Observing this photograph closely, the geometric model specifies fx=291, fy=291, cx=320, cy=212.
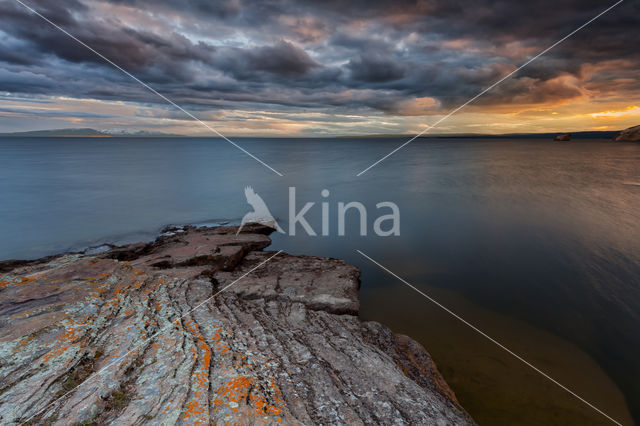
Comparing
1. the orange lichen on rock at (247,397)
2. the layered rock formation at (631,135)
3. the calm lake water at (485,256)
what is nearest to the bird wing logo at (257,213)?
the calm lake water at (485,256)

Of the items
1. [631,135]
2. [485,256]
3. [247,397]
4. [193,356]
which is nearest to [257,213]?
[485,256]

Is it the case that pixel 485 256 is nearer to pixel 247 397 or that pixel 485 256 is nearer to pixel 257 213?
pixel 247 397

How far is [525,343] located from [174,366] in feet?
26.7

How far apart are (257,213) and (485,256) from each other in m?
13.1

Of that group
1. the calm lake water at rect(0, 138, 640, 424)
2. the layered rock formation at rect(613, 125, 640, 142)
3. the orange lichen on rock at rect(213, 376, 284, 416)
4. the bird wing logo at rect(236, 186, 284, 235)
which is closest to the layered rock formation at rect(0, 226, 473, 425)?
the orange lichen on rock at rect(213, 376, 284, 416)

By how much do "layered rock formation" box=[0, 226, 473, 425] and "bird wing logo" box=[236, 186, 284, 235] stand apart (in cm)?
700

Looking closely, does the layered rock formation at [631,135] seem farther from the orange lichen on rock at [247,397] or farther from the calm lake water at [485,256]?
the orange lichen on rock at [247,397]

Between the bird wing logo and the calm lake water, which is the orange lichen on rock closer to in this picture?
the calm lake water

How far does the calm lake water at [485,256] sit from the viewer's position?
6.44 metres

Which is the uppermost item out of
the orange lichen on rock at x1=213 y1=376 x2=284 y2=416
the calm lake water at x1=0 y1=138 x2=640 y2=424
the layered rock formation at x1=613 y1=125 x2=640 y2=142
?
the layered rock formation at x1=613 y1=125 x2=640 y2=142

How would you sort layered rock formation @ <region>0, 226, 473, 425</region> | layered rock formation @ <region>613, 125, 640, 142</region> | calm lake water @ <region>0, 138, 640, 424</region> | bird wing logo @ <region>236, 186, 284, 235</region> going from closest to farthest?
layered rock formation @ <region>0, 226, 473, 425</region> < calm lake water @ <region>0, 138, 640, 424</region> < bird wing logo @ <region>236, 186, 284, 235</region> < layered rock formation @ <region>613, 125, 640, 142</region>

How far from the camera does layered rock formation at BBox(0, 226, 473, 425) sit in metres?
3.50

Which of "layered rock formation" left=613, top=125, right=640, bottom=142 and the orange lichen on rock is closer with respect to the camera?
the orange lichen on rock

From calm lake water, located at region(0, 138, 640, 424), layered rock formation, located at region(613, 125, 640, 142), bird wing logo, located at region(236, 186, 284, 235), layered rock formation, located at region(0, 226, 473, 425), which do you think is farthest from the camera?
layered rock formation, located at region(613, 125, 640, 142)
